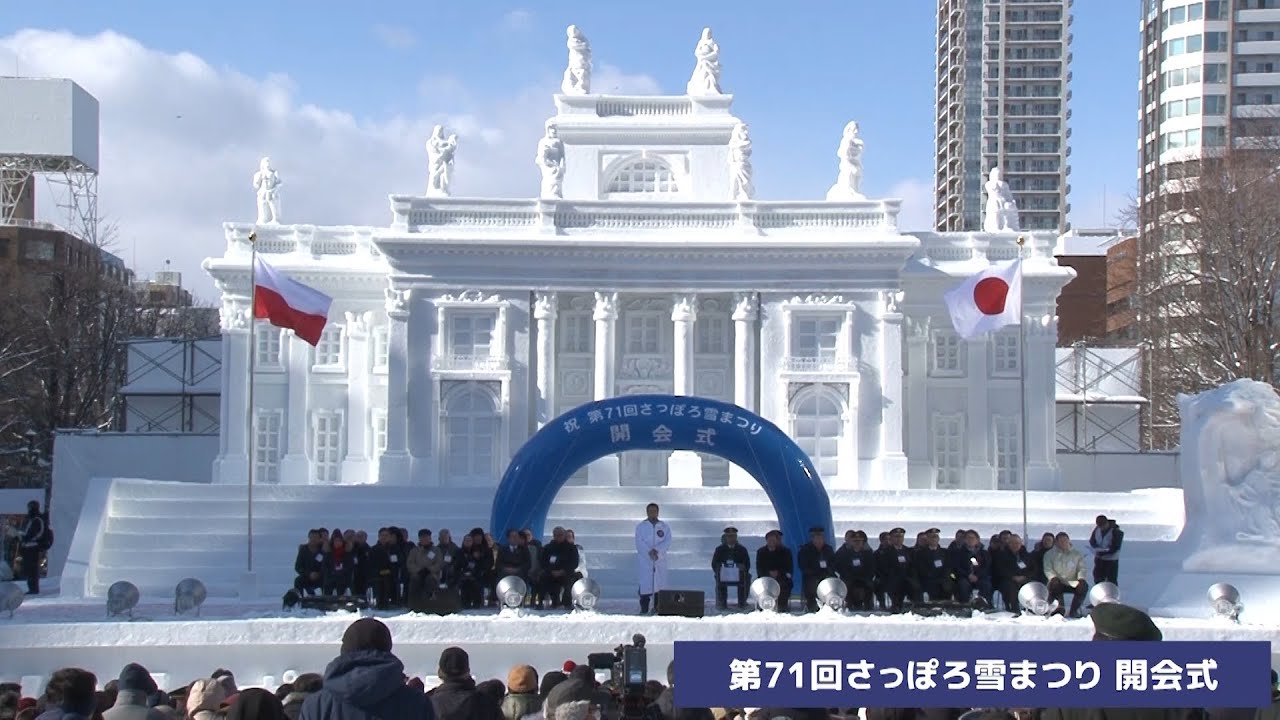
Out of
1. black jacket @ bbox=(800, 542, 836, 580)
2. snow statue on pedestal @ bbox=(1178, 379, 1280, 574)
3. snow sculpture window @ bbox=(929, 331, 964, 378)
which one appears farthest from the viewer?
snow sculpture window @ bbox=(929, 331, 964, 378)

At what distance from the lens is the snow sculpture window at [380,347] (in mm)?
38750

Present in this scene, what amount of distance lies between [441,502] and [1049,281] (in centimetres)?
1644

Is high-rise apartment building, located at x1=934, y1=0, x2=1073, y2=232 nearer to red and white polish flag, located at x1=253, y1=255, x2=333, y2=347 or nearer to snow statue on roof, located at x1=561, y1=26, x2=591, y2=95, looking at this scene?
snow statue on roof, located at x1=561, y1=26, x2=591, y2=95

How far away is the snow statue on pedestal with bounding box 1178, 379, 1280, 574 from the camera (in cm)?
2488

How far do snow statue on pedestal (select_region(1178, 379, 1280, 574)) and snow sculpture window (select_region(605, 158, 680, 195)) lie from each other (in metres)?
17.7

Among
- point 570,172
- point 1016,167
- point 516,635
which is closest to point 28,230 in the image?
point 570,172

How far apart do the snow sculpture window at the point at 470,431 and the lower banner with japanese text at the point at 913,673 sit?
28475 millimetres

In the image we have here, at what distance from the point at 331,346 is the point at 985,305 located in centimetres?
1692

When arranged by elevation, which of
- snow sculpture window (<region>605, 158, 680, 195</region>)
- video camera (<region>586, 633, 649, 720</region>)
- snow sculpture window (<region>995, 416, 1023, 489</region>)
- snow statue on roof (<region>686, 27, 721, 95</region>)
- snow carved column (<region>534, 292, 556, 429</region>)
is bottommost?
video camera (<region>586, 633, 649, 720</region>)

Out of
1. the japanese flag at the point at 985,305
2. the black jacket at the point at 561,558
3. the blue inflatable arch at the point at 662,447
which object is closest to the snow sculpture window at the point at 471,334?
the blue inflatable arch at the point at 662,447

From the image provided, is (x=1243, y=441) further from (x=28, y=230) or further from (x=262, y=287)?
(x=28, y=230)

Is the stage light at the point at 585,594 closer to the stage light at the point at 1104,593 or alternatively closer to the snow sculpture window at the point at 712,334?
the stage light at the point at 1104,593

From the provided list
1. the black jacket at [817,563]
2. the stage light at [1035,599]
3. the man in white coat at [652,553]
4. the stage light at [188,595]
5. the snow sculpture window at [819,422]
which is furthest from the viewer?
the snow sculpture window at [819,422]

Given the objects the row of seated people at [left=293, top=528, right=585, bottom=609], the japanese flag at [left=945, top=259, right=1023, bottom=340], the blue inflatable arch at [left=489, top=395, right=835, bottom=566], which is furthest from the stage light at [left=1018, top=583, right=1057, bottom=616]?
the japanese flag at [left=945, top=259, right=1023, bottom=340]
